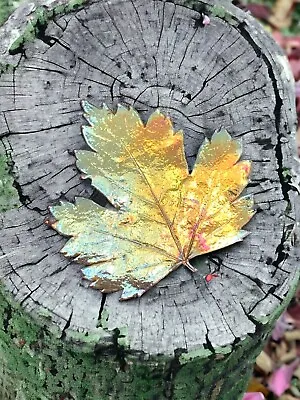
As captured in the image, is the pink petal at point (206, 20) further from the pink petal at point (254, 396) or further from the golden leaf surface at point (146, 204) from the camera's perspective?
the pink petal at point (254, 396)

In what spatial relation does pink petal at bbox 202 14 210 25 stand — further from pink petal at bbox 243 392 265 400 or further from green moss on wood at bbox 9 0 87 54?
pink petal at bbox 243 392 265 400

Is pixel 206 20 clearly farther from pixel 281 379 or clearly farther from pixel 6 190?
pixel 281 379

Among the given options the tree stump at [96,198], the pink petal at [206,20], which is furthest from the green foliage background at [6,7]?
the pink petal at [206,20]

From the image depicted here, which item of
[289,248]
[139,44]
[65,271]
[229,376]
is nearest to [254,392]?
[229,376]

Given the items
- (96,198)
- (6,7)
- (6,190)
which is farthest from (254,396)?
(6,7)

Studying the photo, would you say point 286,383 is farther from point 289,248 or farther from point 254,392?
point 289,248
